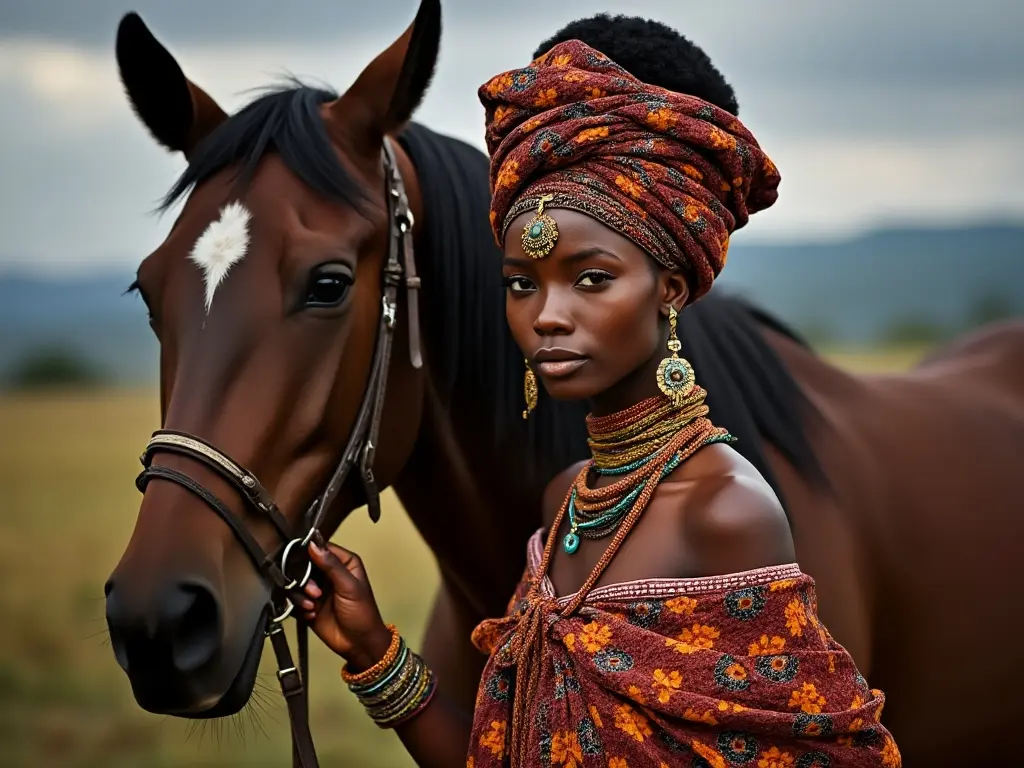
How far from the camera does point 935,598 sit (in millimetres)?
2162

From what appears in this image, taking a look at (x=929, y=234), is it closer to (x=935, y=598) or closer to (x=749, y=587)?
(x=935, y=598)

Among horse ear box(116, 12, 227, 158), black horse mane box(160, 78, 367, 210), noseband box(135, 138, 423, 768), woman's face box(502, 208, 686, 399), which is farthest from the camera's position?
horse ear box(116, 12, 227, 158)

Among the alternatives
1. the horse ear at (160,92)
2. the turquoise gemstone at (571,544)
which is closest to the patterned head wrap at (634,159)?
the turquoise gemstone at (571,544)

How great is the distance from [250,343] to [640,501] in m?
0.58

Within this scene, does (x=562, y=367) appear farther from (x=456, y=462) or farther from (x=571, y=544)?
(x=456, y=462)

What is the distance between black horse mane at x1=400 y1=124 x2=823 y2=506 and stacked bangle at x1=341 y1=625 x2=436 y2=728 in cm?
55

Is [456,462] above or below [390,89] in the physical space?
below

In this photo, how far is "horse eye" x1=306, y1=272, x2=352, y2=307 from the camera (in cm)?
152

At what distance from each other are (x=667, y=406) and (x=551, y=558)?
0.83ft

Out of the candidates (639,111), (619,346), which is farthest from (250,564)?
(639,111)

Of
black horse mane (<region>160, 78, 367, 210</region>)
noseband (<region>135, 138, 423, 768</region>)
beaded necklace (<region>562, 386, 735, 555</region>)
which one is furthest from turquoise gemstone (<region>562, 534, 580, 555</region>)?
black horse mane (<region>160, 78, 367, 210</region>)

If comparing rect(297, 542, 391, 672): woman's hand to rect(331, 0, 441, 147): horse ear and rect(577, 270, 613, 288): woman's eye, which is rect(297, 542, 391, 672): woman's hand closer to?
rect(577, 270, 613, 288): woman's eye

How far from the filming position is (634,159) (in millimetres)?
1207

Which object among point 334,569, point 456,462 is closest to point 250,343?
point 334,569
